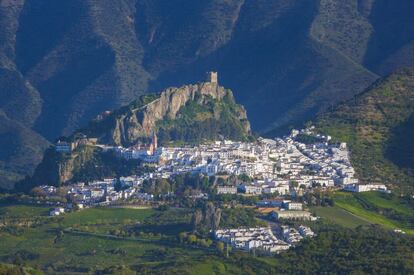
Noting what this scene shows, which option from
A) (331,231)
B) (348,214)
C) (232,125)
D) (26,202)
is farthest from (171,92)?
(331,231)

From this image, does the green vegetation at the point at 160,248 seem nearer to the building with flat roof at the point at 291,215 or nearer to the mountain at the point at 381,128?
the building with flat roof at the point at 291,215

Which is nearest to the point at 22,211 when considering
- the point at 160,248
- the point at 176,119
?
the point at 160,248

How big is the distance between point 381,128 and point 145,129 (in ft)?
60.4

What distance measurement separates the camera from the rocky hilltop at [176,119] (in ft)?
467

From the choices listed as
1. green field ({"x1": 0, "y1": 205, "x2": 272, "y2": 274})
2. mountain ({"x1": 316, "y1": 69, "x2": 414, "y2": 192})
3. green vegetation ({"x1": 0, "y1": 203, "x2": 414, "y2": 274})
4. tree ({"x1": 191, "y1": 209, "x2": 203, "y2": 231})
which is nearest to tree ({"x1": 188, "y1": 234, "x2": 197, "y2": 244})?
green vegetation ({"x1": 0, "y1": 203, "x2": 414, "y2": 274})

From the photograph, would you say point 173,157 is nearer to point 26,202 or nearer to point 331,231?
point 26,202

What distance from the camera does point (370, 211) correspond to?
4715 inches

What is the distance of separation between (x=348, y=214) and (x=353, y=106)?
93.3ft

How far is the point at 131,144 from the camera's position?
141m

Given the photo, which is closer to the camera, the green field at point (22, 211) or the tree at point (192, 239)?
the tree at point (192, 239)

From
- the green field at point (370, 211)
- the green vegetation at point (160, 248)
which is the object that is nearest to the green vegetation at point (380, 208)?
the green field at point (370, 211)

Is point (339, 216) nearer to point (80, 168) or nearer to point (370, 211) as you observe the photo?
point (370, 211)

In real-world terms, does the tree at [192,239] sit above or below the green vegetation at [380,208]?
below

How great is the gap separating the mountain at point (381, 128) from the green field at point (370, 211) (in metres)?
5.24
